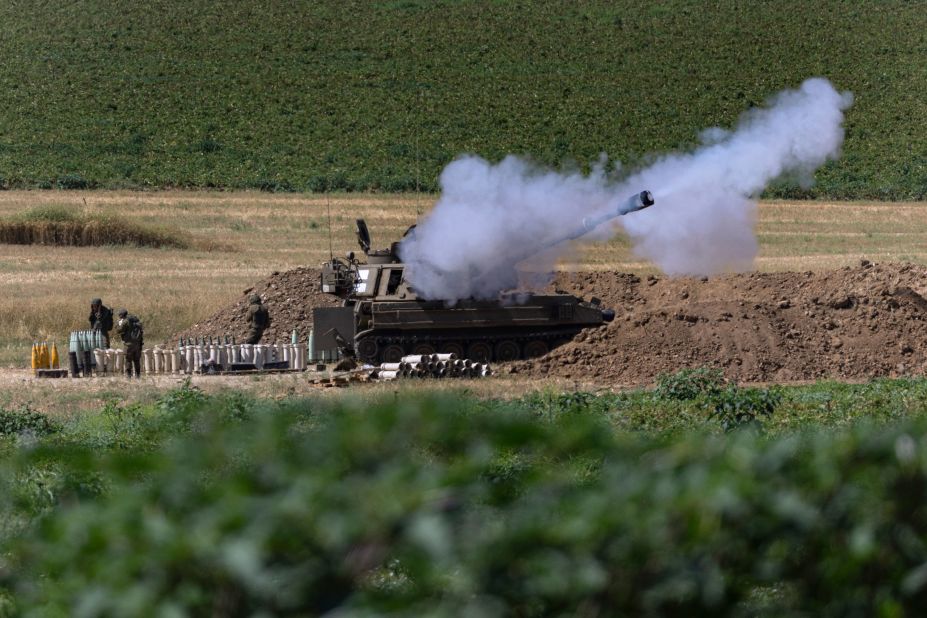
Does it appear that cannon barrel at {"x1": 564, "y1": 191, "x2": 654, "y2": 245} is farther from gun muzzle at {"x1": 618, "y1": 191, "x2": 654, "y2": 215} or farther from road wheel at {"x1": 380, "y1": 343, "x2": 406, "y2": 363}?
road wheel at {"x1": 380, "y1": 343, "x2": 406, "y2": 363}

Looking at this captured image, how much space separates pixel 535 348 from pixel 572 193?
10.3 feet

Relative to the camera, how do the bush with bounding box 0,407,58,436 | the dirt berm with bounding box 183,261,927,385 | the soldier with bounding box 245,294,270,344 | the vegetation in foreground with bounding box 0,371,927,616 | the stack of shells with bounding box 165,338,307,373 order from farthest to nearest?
the soldier with bounding box 245,294,270,344
the stack of shells with bounding box 165,338,307,373
the dirt berm with bounding box 183,261,927,385
the bush with bounding box 0,407,58,436
the vegetation in foreground with bounding box 0,371,927,616

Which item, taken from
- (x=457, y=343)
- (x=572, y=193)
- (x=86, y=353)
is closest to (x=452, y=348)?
(x=457, y=343)

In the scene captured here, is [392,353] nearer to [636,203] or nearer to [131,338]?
[131,338]

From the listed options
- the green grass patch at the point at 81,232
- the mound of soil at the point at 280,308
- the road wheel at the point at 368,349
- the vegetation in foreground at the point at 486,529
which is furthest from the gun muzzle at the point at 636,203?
the green grass patch at the point at 81,232

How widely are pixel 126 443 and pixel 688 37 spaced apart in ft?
247

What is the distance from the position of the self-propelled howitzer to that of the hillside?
3327 cm

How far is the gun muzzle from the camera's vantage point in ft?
74.4

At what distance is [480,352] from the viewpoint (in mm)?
25656

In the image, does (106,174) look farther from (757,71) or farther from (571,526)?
(571,526)

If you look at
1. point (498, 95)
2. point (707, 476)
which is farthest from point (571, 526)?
point (498, 95)

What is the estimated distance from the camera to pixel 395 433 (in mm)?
4402

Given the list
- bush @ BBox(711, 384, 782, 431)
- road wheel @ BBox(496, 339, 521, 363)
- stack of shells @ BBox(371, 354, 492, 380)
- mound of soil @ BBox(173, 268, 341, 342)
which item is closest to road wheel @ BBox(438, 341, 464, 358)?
road wheel @ BBox(496, 339, 521, 363)

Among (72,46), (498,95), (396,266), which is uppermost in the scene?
(72,46)
